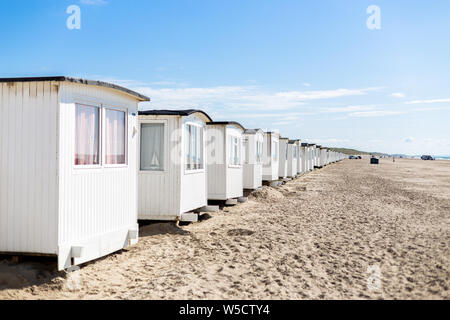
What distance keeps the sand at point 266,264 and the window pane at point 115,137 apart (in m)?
1.79

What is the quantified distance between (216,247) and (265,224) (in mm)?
2783

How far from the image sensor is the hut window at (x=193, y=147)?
9.81 metres

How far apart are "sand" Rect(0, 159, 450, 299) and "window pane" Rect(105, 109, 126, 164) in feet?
5.87

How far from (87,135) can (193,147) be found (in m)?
4.21

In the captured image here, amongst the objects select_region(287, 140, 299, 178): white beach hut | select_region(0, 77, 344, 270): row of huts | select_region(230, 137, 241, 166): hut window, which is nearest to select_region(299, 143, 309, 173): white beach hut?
select_region(287, 140, 299, 178): white beach hut

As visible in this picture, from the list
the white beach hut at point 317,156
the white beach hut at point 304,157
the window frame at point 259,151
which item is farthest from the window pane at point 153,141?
the white beach hut at point 317,156

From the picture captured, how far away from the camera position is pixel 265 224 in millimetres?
10172

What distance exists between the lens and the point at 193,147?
10156 mm

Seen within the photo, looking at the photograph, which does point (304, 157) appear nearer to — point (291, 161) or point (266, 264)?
point (291, 161)

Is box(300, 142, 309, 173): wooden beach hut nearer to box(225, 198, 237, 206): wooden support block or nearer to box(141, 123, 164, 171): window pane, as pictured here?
box(225, 198, 237, 206): wooden support block
